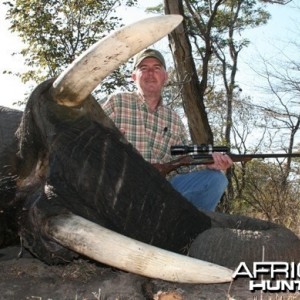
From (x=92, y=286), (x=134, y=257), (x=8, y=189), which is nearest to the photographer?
(x=134, y=257)

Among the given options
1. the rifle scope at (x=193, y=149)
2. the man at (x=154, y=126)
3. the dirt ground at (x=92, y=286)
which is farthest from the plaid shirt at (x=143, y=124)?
the dirt ground at (x=92, y=286)

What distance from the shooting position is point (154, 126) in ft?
16.5

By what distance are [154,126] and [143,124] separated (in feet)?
0.43

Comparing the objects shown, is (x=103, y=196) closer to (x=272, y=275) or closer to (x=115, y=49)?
(x=115, y=49)

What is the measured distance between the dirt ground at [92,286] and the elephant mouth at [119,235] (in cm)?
15

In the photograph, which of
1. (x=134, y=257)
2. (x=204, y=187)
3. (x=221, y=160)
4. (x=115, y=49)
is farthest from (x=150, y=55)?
(x=134, y=257)

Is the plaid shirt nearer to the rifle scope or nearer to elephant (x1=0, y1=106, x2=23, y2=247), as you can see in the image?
the rifle scope

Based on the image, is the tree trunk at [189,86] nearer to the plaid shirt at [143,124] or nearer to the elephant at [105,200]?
the plaid shirt at [143,124]

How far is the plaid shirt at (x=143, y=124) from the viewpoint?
489 centimetres

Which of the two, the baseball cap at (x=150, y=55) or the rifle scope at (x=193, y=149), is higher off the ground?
the baseball cap at (x=150, y=55)

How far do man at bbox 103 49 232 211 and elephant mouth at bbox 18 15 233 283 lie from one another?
2.26 metres


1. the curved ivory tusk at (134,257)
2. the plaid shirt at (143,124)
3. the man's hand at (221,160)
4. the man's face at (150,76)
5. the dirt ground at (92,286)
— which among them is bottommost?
the dirt ground at (92,286)

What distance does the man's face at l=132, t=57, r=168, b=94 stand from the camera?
498 cm

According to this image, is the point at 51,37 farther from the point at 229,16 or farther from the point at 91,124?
the point at 229,16
